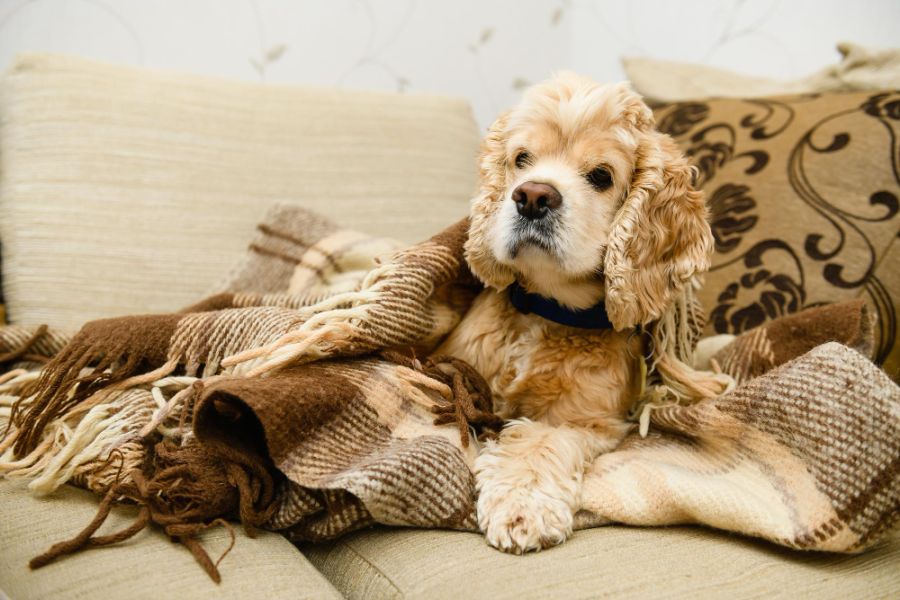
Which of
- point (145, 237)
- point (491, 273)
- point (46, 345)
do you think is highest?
point (491, 273)

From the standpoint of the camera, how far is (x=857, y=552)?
32.4 inches

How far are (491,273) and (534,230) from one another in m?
0.13

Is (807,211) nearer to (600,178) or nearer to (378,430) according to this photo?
(600,178)

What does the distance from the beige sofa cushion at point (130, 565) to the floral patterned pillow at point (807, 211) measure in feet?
3.42

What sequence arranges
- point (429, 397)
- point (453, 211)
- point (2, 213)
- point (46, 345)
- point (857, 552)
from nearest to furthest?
point (857, 552) < point (429, 397) < point (46, 345) < point (2, 213) < point (453, 211)

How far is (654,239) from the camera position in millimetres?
1046

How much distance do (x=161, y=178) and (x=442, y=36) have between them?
125 cm

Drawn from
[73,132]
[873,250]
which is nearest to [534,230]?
[873,250]

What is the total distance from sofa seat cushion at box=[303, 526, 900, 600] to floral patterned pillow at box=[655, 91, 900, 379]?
1.88ft

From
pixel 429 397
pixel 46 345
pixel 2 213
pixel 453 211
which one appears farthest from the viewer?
pixel 453 211

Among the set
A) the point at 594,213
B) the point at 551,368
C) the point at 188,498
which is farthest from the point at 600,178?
the point at 188,498

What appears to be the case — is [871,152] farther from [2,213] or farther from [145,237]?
[2,213]

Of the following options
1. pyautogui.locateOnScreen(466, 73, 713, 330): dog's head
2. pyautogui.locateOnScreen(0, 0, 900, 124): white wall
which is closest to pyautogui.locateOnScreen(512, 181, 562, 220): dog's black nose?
pyautogui.locateOnScreen(466, 73, 713, 330): dog's head

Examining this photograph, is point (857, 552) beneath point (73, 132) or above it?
beneath
